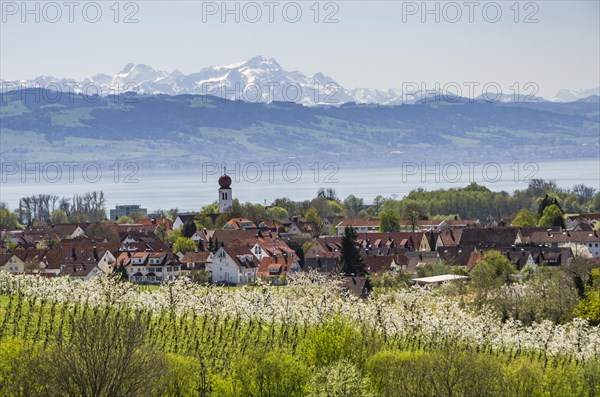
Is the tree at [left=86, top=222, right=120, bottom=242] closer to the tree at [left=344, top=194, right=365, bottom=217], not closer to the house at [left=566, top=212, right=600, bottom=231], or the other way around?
the house at [left=566, top=212, right=600, bottom=231]

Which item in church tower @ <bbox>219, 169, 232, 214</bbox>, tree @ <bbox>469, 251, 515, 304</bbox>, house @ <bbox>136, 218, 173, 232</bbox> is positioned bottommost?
tree @ <bbox>469, 251, 515, 304</bbox>

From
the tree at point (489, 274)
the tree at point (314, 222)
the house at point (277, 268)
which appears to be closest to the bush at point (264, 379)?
the tree at point (489, 274)

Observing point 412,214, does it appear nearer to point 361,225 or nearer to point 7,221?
point 361,225

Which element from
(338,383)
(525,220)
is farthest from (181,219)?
(338,383)

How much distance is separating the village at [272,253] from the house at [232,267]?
0.06 metres

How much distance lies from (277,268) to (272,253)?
18.7 feet

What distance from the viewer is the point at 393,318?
44844mm

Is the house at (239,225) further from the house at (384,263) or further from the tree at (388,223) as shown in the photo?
the house at (384,263)

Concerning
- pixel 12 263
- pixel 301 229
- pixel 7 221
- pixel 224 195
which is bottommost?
pixel 12 263

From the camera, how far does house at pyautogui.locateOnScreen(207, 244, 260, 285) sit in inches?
3184

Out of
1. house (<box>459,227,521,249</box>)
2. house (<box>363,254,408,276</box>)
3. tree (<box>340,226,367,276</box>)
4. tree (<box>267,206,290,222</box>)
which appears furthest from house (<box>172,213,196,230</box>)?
tree (<box>340,226,367,276</box>)

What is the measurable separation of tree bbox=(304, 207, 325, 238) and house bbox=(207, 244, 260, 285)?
26.1 meters

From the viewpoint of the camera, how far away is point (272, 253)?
87062mm

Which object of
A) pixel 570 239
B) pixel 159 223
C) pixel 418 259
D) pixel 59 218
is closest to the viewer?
pixel 418 259
